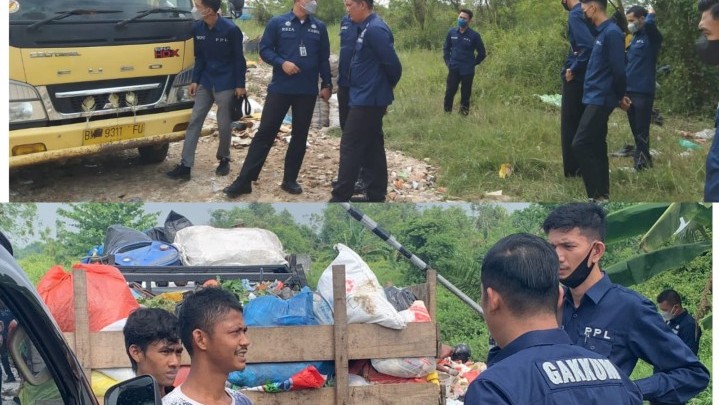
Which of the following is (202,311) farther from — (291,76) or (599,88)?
(599,88)

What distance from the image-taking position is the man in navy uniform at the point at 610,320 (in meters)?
3.15

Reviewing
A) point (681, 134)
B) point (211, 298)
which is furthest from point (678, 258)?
point (681, 134)

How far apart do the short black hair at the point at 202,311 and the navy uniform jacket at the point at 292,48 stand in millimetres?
4181

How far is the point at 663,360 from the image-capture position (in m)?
3.16

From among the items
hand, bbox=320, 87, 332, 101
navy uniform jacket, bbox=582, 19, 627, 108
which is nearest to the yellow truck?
hand, bbox=320, 87, 332, 101

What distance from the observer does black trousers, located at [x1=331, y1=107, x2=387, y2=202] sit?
22.9ft

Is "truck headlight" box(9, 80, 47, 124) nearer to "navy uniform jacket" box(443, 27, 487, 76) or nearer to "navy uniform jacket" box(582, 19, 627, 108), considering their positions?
"navy uniform jacket" box(582, 19, 627, 108)

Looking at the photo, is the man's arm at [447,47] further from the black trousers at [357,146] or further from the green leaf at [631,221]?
the green leaf at [631,221]

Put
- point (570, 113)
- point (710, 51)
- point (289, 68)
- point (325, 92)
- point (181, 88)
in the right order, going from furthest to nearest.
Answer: point (570, 113), point (325, 92), point (181, 88), point (289, 68), point (710, 51)

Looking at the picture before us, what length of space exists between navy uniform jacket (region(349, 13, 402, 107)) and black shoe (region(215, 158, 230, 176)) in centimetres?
135

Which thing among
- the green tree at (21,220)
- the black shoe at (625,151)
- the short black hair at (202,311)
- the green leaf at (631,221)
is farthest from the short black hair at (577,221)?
the black shoe at (625,151)

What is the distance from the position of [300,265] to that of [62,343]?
11.9 feet

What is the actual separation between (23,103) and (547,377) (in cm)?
517

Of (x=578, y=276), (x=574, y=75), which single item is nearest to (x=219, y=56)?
(x=574, y=75)
